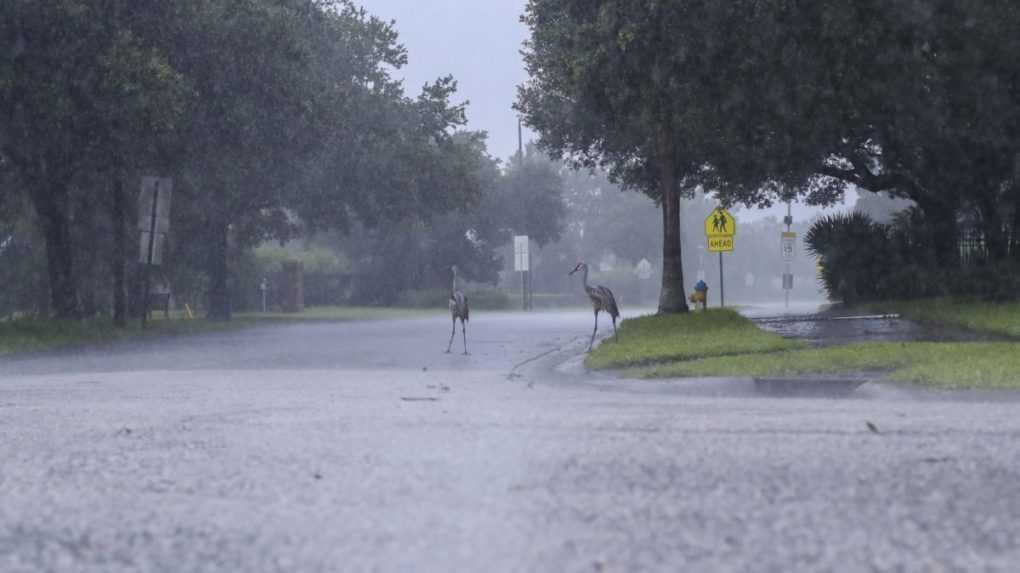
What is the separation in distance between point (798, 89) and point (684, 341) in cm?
756

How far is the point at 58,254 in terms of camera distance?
3325 cm

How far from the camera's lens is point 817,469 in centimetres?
641

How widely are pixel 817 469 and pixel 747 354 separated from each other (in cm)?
1099

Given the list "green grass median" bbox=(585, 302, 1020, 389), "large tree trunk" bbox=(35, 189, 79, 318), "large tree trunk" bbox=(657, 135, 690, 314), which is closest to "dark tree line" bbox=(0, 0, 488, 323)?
"large tree trunk" bbox=(35, 189, 79, 318)

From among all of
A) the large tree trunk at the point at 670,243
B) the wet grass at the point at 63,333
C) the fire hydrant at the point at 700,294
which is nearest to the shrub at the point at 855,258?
the fire hydrant at the point at 700,294

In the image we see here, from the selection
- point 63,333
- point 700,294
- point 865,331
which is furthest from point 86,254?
point 865,331

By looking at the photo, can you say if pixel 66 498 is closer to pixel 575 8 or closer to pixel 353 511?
pixel 353 511

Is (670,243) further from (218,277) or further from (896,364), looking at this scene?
(218,277)

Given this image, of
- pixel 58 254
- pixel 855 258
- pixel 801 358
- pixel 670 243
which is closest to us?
pixel 801 358

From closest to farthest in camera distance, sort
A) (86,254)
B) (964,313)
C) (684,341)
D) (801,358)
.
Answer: (801,358)
(684,341)
(964,313)
(86,254)

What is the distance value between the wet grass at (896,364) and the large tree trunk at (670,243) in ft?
38.1

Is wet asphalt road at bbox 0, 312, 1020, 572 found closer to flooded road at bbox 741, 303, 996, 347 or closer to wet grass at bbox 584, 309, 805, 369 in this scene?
wet grass at bbox 584, 309, 805, 369

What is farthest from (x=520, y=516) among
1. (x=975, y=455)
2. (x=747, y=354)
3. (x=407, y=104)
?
(x=407, y=104)

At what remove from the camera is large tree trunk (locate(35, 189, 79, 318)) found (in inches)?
1294
